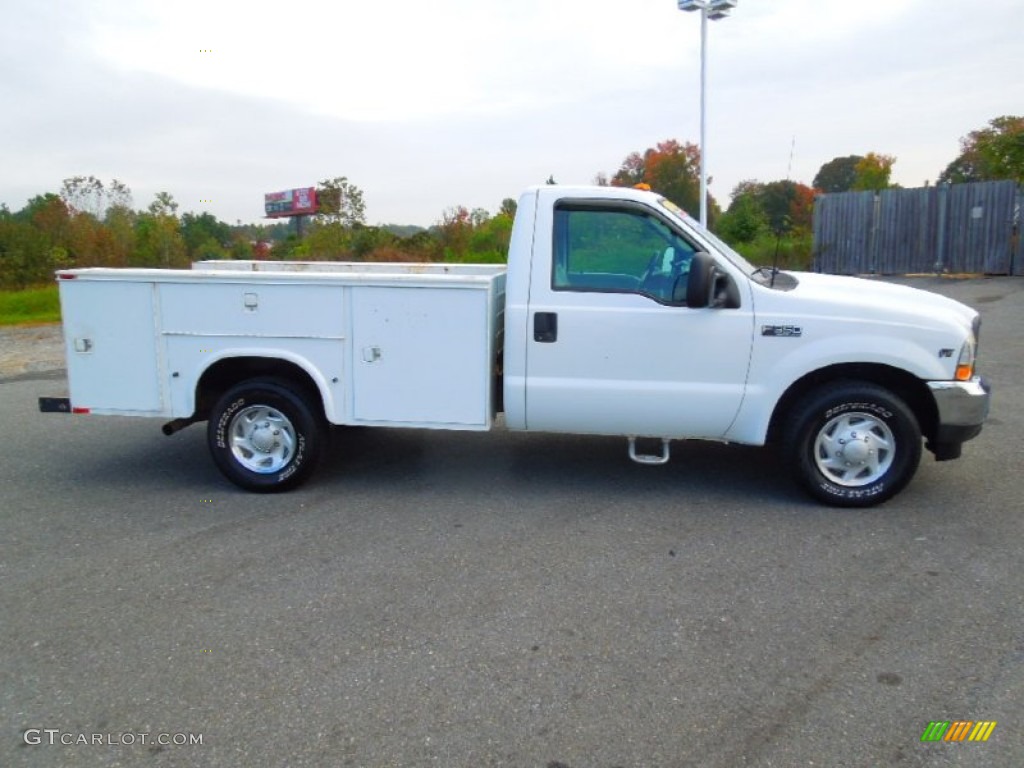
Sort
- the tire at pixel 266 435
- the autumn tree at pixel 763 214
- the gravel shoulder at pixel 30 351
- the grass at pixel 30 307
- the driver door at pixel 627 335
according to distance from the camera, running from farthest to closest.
Answer: the grass at pixel 30 307 → the gravel shoulder at pixel 30 351 → the autumn tree at pixel 763 214 → the tire at pixel 266 435 → the driver door at pixel 627 335

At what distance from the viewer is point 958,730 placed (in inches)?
118

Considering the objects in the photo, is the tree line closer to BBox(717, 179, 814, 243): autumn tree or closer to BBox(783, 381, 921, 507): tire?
BBox(717, 179, 814, 243): autumn tree

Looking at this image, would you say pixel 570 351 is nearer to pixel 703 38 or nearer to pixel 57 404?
pixel 57 404

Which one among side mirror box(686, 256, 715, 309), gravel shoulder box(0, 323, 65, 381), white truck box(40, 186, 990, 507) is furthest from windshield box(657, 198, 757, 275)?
gravel shoulder box(0, 323, 65, 381)

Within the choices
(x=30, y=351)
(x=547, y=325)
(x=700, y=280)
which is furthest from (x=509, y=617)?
(x=30, y=351)

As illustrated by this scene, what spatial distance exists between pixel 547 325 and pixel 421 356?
880mm

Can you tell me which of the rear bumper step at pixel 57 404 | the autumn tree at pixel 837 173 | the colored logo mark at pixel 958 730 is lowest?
the colored logo mark at pixel 958 730

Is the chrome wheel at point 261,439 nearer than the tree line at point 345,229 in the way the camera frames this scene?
Yes

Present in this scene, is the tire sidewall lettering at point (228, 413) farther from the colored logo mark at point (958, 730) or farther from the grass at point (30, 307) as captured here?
the grass at point (30, 307)

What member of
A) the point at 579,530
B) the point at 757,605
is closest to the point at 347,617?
the point at 579,530

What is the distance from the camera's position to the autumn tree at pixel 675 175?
18.8m

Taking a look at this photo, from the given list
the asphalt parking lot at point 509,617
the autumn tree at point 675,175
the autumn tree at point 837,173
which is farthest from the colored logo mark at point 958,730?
the autumn tree at point 837,173

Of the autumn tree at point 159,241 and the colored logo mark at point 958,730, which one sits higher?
the autumn tree at point 159,241

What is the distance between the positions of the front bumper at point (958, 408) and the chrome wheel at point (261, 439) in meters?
4.28
